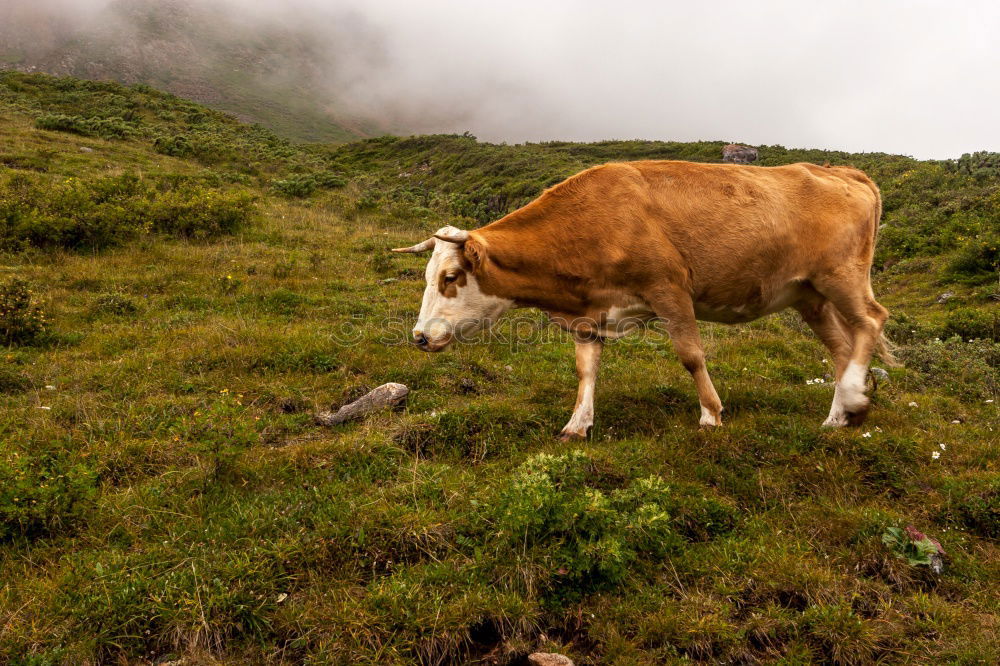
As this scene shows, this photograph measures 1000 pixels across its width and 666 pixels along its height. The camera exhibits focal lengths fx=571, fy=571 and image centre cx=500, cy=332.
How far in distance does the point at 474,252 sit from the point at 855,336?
4425 mm

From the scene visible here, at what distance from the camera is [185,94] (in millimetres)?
188625

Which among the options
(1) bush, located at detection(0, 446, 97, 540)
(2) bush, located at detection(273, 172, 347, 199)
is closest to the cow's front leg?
(1) bush, located at detection(0, 446, 97, 540)

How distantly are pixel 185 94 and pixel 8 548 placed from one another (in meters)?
225

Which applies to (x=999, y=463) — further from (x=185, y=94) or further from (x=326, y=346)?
(x=185, y=94)

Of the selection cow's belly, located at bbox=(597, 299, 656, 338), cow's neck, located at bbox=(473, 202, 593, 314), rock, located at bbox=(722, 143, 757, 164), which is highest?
rock, located at bbox=(722, 143, 757, 164)

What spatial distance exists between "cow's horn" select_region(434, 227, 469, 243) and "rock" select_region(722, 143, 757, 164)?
132 feet

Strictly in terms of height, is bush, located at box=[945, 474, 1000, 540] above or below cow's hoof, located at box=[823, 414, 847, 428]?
below

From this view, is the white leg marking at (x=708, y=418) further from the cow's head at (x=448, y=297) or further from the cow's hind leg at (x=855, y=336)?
the cow's head at (x=448, y=297)

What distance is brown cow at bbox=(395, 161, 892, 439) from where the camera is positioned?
600 centimetres

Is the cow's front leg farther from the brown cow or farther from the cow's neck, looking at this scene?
the cow's neck

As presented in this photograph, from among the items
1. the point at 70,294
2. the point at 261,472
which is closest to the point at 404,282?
the point at 70,294

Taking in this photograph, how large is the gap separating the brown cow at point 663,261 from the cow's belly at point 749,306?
2 cm

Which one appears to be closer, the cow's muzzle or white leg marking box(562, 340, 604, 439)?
the cow's muzzle

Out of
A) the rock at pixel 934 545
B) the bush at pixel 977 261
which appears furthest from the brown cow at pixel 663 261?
the bush at pixel 977 261
